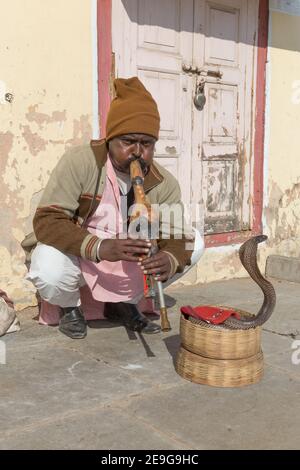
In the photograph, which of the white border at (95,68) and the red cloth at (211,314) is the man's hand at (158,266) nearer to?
the red cloth at (211,314)

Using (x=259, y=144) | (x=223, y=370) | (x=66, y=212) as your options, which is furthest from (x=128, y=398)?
(x=259, y=144)

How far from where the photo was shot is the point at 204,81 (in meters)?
4.78

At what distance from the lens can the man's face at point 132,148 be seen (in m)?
3.15

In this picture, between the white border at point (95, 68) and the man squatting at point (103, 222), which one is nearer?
the man squatting at point (103, 222)

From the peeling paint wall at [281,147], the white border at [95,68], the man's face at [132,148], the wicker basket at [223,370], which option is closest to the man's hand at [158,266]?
the wicker basket at [223,370]

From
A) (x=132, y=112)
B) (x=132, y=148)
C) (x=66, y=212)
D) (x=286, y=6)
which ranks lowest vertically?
(x=66, y=212)

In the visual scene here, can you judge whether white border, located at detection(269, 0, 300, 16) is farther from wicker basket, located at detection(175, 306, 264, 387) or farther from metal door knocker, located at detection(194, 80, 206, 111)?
wicker basket, located at detection(175, 306, 264, 387)

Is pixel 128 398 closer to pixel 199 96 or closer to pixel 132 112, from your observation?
pixel 132 112

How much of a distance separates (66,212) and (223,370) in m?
1.16

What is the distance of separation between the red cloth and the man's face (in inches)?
34.3

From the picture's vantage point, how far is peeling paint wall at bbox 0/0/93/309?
369 centimetres

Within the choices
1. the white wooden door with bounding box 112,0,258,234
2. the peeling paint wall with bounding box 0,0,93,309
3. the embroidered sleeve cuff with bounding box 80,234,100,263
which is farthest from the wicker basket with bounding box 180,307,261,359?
the white wooden door with bounding box 112,0,258,234

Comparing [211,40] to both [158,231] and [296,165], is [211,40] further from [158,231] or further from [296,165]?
[158,231]

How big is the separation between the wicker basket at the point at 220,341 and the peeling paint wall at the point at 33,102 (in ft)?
4.98
